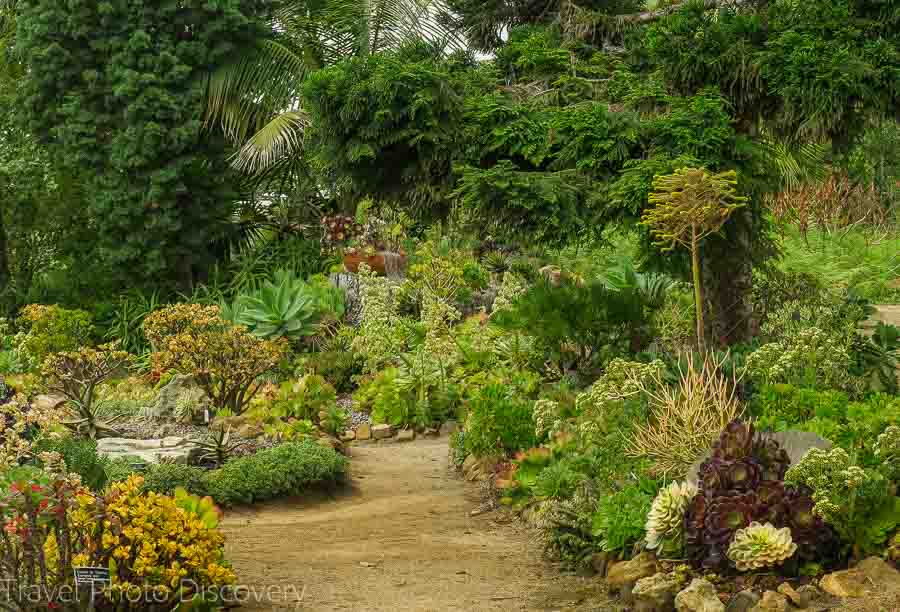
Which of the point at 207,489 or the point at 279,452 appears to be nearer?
the point at 207,489

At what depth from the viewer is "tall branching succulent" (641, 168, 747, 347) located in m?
6.89

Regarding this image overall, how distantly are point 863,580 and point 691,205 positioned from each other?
3056 mm

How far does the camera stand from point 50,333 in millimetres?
13930

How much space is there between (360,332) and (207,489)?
5.48 meters

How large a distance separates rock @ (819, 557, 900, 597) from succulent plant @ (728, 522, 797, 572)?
0.21 meters

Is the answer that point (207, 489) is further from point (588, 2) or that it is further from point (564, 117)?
point (588, 2)

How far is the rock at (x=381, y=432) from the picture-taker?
9.77 meters

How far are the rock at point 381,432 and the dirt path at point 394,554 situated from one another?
1.39 m

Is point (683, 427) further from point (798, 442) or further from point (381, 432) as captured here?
point (381, 432)

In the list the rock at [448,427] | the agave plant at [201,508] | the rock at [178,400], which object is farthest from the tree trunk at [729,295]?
the agave plant at [201,508]

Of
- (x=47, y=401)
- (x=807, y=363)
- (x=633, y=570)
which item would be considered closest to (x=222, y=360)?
(x=47, y=401)

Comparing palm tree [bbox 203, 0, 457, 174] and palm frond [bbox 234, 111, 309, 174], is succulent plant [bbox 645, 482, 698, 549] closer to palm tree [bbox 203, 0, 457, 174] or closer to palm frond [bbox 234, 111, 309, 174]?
palm frond [bbox 234, 111, 309, 174]

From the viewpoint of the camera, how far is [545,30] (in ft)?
32.5

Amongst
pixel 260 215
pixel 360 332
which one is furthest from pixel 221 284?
pixel 360 332
